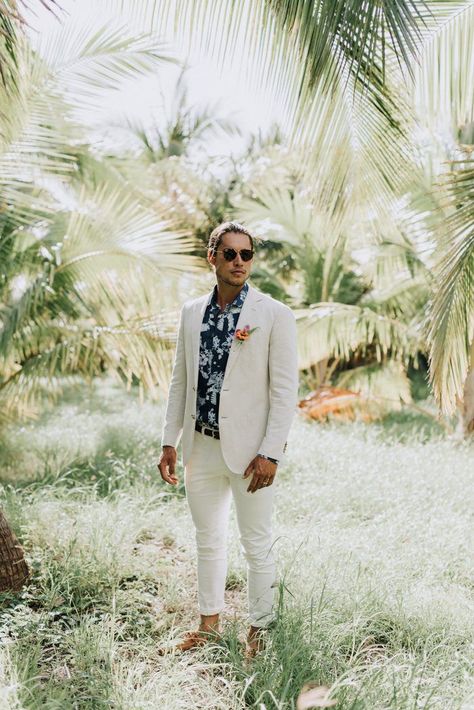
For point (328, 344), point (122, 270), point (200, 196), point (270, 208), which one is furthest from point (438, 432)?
point (200, 196)

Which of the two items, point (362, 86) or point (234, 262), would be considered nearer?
point (234, 262)

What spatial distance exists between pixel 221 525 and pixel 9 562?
1.27m

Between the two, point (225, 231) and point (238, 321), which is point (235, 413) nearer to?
point (238, 321)

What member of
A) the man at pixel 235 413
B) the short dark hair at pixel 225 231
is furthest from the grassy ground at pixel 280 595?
the short dark hair at pixel 225 231

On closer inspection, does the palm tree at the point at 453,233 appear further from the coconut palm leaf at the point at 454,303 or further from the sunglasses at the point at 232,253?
the sunglasses at the point at 232,253

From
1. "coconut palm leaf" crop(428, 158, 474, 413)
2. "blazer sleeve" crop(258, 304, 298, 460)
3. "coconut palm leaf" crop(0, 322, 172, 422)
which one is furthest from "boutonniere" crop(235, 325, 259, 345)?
"coconut palm leaf" crop(0, 322, 172, 422)

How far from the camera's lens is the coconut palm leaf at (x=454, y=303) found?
4.04 m

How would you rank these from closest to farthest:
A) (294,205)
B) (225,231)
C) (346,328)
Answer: (225,231) → (346,328) → (294,205)

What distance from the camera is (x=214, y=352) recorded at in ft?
10.1

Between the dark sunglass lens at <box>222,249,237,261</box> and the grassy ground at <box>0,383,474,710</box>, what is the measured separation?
59.7 inches

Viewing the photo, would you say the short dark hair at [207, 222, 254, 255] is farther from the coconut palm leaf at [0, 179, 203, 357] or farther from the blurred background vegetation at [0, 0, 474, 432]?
the coconut palm leaf at [0, 179, 203, 357]

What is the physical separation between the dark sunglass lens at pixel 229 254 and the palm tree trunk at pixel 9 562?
1897mm

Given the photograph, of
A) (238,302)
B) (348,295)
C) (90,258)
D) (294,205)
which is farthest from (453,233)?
(348,295)

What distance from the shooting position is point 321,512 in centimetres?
525
